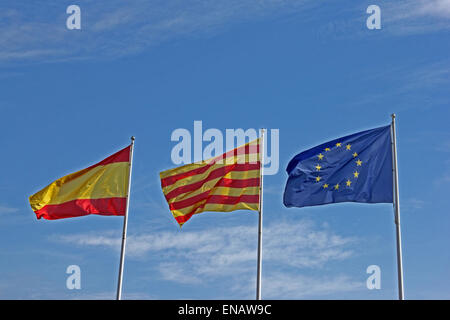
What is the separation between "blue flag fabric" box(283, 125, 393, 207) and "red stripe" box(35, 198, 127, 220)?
8.36 meters

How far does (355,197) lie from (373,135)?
312cm

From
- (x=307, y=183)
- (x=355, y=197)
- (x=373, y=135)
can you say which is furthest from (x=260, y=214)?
(x=373, y=135)

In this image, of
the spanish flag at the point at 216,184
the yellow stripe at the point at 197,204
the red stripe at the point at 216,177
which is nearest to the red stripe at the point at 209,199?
the spanish flag at the point at 216,184

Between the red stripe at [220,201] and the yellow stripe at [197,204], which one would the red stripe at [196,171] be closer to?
the yellow stripe at [197,204]

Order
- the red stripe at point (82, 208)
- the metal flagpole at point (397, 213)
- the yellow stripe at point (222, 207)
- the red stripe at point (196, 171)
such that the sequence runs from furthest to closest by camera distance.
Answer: the red stripe at point (82, 208) → the red stripe at point (196, 171) → the yellow stripe at point (222, 207) → the metal flagpole at point (397, 213)

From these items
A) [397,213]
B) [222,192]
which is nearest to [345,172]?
[397,213]

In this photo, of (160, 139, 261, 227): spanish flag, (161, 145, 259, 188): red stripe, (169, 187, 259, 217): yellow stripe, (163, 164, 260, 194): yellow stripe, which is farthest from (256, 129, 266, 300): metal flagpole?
(163, 164, 260, 194): yellow stripe

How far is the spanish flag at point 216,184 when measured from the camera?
31078 millimetres

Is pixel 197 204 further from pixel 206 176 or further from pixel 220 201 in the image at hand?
pixel 206 176

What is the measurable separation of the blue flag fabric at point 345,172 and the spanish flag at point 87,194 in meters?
8.31

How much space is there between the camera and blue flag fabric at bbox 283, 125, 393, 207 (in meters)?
29.0
